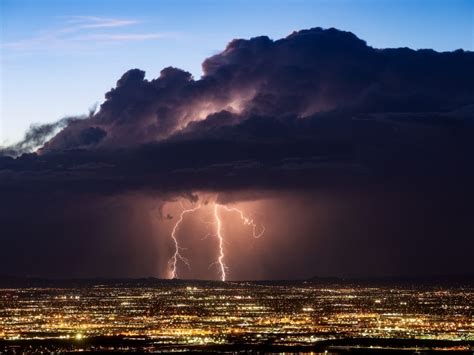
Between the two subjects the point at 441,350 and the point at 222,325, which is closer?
the point at 441,350

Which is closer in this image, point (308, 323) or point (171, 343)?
point (171, 343)

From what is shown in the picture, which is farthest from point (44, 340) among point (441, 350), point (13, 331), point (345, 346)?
point (441, 350)

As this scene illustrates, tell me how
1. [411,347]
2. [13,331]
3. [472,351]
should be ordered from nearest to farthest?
[472,351], [411,347], [13,331]

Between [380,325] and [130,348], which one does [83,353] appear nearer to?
[130,348]

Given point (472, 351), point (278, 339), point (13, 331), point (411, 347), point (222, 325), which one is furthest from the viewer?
point (222, 325)

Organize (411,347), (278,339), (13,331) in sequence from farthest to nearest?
(13,331) < (278,339) < (411,347)

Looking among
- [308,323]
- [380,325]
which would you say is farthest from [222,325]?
[380,325]

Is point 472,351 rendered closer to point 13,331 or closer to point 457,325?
point 457,325

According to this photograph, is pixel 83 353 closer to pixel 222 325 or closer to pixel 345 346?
pixel 345 346

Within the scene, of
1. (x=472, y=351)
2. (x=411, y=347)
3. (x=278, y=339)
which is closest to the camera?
(x=472, y=351)
